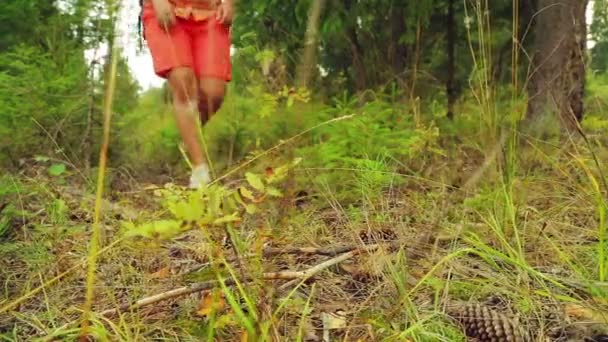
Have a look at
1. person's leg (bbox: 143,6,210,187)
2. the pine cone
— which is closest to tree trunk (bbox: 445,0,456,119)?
person's leg (bbox: 143,6,210,187)

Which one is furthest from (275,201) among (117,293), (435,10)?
(435,10)

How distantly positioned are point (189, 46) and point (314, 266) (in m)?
1.74

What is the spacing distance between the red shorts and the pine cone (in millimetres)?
1857

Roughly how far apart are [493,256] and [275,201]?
667 millimetres

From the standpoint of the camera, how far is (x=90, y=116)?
12.6ft

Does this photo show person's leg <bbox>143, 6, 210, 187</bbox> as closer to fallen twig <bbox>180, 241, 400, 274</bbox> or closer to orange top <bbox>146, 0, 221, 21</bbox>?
orange top <bbox>146, 0, 221, 21</bbox>

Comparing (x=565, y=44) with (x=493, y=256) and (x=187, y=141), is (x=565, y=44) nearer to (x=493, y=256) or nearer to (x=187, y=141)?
(x=187, y=141)

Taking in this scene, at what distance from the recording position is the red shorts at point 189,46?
303 centimetres

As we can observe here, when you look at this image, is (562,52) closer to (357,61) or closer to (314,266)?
(357,61)

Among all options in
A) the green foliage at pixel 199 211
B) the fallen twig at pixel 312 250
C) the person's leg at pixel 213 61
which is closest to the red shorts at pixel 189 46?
the person's leg at pixel 213 61

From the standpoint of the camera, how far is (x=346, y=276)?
176 cm

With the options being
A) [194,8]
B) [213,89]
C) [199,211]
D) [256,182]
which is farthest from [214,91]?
[199,211]

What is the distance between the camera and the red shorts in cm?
303

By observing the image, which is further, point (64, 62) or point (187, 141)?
point (64, 62)
